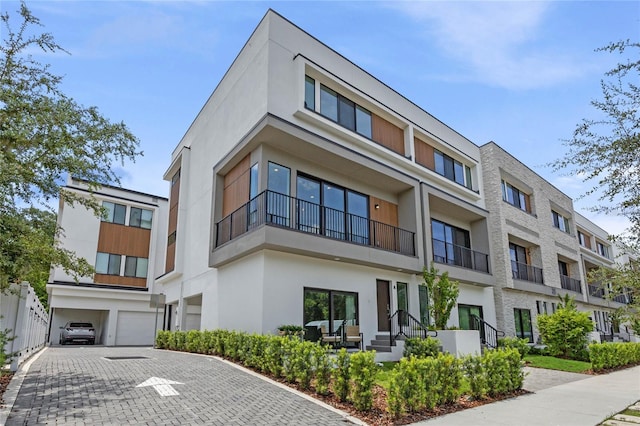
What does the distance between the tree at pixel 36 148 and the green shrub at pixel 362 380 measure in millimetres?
7195

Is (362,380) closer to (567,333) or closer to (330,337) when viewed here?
(330,337)

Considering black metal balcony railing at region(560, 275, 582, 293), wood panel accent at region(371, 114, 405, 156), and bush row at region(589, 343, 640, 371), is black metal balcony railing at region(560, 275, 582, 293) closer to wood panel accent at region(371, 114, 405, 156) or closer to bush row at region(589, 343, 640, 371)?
bush row at region(589, 343, 640, 371)

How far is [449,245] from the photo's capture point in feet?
68.6

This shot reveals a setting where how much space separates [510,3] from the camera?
8.46m

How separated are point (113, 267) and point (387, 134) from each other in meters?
21.2

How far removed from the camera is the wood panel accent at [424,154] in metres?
19.5

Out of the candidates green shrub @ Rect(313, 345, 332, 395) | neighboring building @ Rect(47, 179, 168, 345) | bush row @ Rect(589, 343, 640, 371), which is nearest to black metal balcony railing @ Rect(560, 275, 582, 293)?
bush row @ Rect(589, 343, 640, 371)

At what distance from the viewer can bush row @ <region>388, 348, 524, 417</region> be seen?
23.4 feet

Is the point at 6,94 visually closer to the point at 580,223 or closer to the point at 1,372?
the point at 1,372

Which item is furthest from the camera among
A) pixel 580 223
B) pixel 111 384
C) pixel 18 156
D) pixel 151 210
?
pixel 580 223

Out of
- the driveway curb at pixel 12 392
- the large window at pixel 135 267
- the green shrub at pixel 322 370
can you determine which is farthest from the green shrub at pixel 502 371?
the large window at pixel 135 267

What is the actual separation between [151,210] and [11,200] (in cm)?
2176

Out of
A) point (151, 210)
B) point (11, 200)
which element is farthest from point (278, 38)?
point (151, 210)

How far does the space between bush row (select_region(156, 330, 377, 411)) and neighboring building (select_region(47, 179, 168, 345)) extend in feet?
60.3
